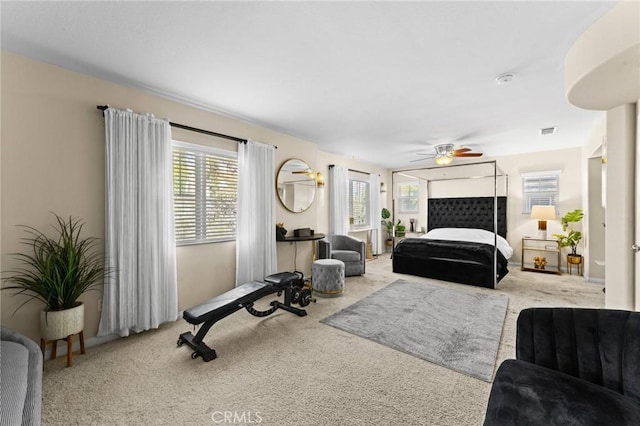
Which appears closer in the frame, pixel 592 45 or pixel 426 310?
pixel 592 45

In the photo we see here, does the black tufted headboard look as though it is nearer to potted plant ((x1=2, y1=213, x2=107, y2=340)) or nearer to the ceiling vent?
the ceiling vent

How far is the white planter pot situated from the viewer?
2.04 metres

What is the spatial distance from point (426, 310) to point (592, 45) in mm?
2815

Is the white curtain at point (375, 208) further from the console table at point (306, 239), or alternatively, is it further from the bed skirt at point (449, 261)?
the console table at point (306, 239)

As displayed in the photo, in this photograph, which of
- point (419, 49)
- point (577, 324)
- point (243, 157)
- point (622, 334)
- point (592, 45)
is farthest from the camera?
point (243, 157)

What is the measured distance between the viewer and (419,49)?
2.04 m

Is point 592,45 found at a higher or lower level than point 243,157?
higher

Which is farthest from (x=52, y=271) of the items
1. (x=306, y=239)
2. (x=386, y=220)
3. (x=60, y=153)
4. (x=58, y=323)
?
(x=386, y=220)

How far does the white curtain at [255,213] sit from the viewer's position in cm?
362

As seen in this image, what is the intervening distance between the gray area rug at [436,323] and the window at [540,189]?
297cm

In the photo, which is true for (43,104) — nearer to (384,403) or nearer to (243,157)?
(243,157)

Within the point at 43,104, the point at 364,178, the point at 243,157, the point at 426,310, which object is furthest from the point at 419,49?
the point at 364,178

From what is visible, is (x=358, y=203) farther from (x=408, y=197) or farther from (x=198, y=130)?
(x=198, y=130)

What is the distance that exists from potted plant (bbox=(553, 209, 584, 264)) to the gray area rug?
2.26m
